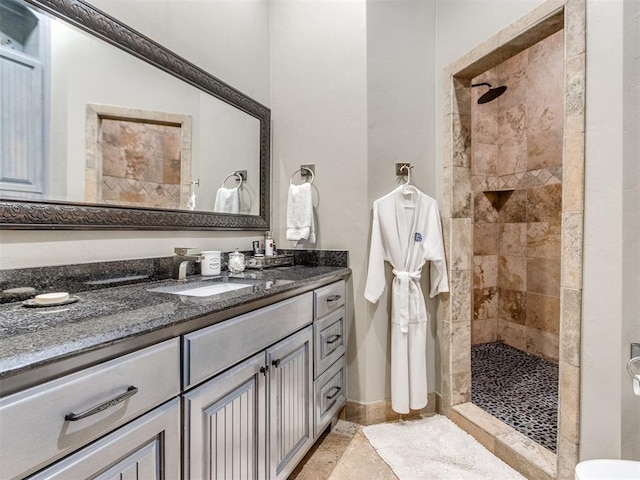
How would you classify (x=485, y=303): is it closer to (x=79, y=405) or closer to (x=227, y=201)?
(x=227, y=201)

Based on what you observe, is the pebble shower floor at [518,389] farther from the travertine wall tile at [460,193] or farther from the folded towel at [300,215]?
the folded towel at [300,215]

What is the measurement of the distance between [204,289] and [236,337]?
43 cm

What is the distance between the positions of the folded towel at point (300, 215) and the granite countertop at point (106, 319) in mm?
763

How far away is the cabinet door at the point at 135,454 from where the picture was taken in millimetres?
699

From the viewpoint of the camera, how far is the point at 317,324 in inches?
68.8

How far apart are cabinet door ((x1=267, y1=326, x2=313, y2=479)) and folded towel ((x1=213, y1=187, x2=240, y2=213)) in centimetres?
91

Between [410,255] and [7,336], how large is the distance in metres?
1.86

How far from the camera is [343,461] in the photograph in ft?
5.87

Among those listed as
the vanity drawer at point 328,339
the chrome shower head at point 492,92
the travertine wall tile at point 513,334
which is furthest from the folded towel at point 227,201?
the travertine wall tile at point 513,334

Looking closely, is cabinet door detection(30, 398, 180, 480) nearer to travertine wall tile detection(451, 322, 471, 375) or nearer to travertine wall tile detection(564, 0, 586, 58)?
travertine wall tile detection(451, 322, 471, 375)

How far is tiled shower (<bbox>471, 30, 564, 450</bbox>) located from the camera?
2904 mm

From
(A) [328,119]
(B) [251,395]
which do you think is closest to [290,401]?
(B) [251,395]

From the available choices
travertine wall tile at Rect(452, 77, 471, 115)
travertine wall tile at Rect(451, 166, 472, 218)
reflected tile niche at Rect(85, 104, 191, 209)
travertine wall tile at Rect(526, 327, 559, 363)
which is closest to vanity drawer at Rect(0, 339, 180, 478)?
reflected tile niche at Rect(85, 104, 191, 209)

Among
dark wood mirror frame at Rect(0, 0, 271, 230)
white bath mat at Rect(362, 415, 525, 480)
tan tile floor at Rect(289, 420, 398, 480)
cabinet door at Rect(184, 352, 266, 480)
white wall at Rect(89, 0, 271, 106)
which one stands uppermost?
white wall at Rect(89, 0, 271, 106)
